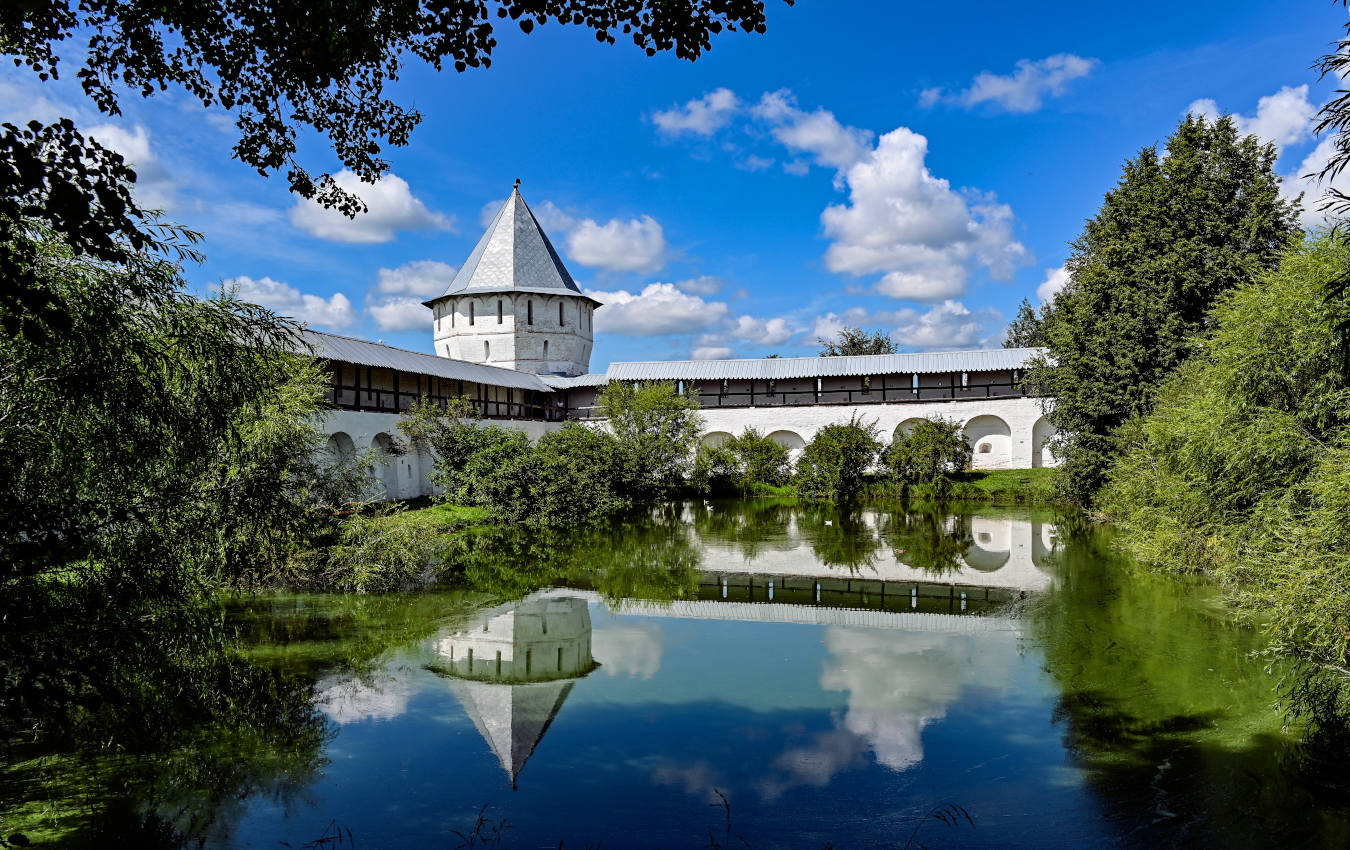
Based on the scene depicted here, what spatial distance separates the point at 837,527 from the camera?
1697 cm

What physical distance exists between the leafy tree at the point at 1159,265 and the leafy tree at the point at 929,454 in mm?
5564

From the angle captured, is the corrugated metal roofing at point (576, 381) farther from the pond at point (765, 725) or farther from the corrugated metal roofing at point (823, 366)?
the pond at point (765, 725)

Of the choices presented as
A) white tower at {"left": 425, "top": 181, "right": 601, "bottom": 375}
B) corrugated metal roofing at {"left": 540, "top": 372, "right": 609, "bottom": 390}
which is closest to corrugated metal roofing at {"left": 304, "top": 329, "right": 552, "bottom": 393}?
corrugated metal roofing at {"left": 540, "top": 372, "right": 609, "bottom": 390}

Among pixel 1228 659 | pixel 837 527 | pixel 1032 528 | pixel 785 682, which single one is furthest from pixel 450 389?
pixel 1228 659

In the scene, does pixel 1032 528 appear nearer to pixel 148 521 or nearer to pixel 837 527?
pixel 837 527

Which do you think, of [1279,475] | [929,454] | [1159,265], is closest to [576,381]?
[929,454]

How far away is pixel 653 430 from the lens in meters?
23.9

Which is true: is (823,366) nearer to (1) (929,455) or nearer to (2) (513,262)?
(1) (929,455)

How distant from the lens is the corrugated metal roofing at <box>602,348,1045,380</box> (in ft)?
81.6

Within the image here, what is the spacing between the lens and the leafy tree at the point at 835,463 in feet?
77.4

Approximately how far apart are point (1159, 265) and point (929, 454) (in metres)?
8.66

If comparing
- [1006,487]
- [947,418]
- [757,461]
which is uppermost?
[947,418]

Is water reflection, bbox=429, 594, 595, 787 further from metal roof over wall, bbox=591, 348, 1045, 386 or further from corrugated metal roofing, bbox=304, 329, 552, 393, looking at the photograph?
metal roof over wall, bbox=591, 348, 1045, 386

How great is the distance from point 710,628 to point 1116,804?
181 inches
